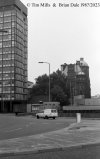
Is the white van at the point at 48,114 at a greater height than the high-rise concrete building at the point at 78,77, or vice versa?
the high-rise concrete building at the point at 78,77

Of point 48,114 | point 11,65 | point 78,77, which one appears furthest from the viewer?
point 78,77

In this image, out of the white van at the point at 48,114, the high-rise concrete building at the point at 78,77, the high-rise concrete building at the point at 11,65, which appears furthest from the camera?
the high-rise concrete building at the point at 78,77

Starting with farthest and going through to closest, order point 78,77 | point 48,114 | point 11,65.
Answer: point 78,77 < point 11,65 < point 48,114

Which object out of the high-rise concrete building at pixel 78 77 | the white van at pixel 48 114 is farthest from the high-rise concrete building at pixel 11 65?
the white van at pixel 48 114

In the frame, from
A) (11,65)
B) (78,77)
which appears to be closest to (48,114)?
(11,65)

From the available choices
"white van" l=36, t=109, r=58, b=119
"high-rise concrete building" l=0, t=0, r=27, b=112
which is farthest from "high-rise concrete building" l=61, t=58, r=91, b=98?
"white van" l=36, t=109, r=58, b=119

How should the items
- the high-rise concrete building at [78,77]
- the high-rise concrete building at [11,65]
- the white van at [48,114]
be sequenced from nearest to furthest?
the white van at [48,114] < the high-rise concrete building at [11,65] < the high-rise concrete building at [78,77]

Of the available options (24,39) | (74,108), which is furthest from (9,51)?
(74,108)

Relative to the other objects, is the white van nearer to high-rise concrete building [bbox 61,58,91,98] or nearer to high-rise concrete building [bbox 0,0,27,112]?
high-rise concrete building [bbox 0,0,27,112]

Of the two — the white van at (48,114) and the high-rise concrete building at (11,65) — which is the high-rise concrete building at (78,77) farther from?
the white van at (48,114)

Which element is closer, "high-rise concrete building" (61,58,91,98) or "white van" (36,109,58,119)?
"white van" (36,109,58,119)

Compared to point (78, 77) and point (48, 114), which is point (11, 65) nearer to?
point (78, 77)

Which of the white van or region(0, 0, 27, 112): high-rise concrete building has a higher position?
region(0, 0, 27, 112): high-rise concrete building

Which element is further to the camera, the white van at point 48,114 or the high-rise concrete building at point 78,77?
the high-rise concrete building at point 78,77
